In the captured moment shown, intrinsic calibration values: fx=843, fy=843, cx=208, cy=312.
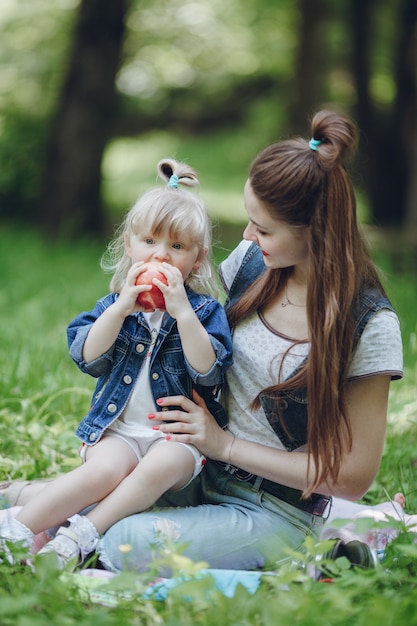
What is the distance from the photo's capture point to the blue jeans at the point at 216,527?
241cm

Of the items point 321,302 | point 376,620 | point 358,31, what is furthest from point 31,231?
point 376,620

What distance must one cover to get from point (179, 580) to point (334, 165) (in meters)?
1.18

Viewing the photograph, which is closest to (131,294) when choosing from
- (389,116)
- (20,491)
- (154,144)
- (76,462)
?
(20,491)

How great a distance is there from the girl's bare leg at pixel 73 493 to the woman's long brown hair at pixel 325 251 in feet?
1.88

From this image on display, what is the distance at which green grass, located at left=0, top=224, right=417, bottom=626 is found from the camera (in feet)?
6.54

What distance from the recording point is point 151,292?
2.46 metres

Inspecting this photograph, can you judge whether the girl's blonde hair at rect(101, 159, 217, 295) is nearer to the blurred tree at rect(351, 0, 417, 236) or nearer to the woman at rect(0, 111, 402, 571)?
the woman at rect(0, 111, 402, 571)

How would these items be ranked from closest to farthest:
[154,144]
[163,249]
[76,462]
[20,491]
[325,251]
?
1. [325,251]
2. [163,249]
3. [20,491]
4. [76,462]
5. [154,144]

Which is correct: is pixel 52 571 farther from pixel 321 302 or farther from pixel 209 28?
pixel 209 28

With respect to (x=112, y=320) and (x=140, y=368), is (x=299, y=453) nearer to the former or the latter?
(x=140, y=368)

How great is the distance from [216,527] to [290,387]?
0.47m

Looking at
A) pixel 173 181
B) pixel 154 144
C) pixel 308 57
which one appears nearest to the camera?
pixel 173 181

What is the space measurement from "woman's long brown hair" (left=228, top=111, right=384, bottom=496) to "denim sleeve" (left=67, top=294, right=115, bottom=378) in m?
0.56

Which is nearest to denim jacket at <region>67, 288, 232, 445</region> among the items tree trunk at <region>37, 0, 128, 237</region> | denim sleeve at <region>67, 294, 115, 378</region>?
denim sleeve at <region>67, 294, 115, 378</region>
